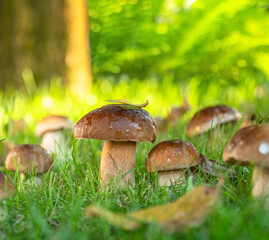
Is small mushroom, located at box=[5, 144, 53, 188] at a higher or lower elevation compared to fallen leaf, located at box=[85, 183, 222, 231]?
lower

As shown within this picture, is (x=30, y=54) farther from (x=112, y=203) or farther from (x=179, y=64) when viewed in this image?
(x=112, y=203)

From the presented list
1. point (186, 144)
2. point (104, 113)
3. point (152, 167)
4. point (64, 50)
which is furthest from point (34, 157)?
point (64, 50)

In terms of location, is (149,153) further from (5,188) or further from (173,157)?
(5,188)

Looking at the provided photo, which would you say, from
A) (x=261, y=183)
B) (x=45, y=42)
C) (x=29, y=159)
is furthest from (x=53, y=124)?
(x=45, y=42)

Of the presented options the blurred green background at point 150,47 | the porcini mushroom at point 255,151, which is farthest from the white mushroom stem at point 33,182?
the blurred green background at point 150,47

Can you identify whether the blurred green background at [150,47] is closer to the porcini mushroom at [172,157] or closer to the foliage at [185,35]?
Result: the foliage at [185,35]

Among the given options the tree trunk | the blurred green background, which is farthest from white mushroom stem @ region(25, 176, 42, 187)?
the tree trunk

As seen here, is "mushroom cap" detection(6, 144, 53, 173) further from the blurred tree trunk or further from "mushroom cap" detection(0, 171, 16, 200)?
the blurred tree trunk
